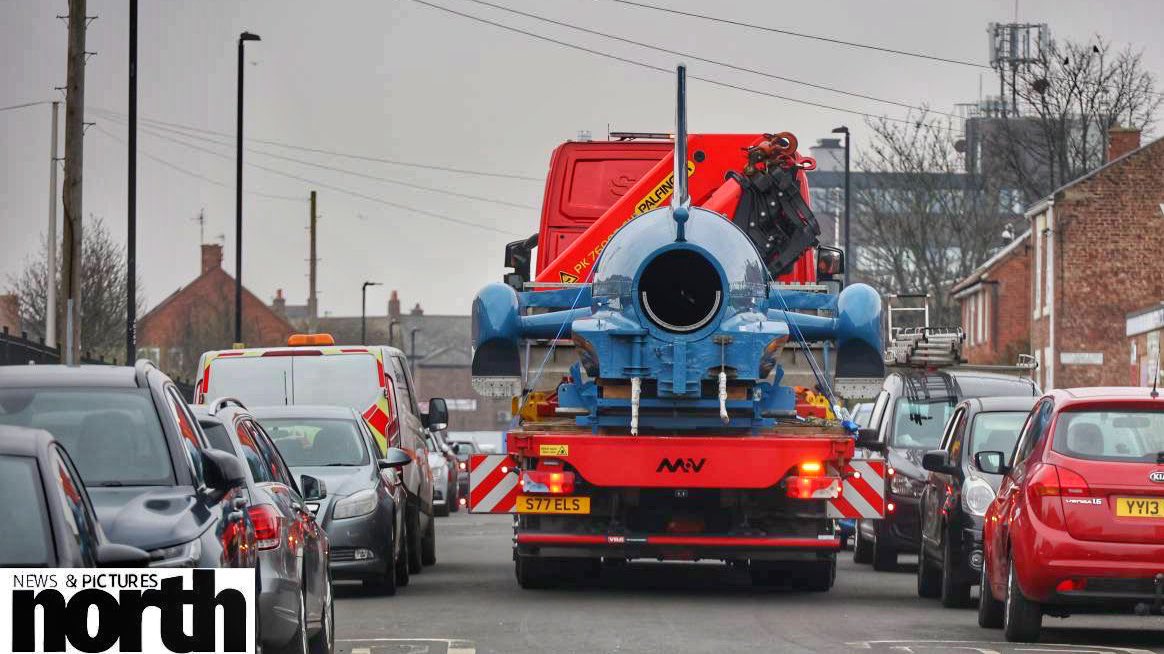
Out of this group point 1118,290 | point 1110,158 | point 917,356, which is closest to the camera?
point 917,356

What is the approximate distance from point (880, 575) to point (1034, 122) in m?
48.0

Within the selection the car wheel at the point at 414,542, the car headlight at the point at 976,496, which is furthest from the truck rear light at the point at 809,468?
the car wheel at the point at 414,542

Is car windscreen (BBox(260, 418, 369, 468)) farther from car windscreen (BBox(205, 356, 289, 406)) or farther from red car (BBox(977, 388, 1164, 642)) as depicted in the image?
red car (BBox(977, 388, 1164, 642))

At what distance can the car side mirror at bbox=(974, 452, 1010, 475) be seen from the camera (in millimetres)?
14516

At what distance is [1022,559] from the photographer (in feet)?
44.6

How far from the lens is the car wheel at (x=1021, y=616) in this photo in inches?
541

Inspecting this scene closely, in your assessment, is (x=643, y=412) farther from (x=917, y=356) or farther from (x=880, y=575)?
(x=917, y=356)

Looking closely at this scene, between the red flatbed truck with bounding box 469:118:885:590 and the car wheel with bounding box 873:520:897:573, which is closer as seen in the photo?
the red flatbed truck with bounding box 469:118:885:590

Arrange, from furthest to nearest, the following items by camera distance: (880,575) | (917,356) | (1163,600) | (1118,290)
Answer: (1118,290), (917,356), (880,575), (1163,600)

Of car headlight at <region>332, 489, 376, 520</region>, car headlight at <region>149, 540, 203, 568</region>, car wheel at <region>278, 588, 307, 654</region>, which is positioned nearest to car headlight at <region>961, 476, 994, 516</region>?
car headlight at <region>332, 489, 376, 520</region>

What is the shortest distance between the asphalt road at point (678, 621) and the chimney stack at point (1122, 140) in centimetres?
4187

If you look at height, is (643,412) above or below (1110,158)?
below

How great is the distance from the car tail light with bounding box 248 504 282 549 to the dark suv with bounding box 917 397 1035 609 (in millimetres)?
6890

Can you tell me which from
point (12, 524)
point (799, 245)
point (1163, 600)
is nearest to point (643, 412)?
point (799, 245)
